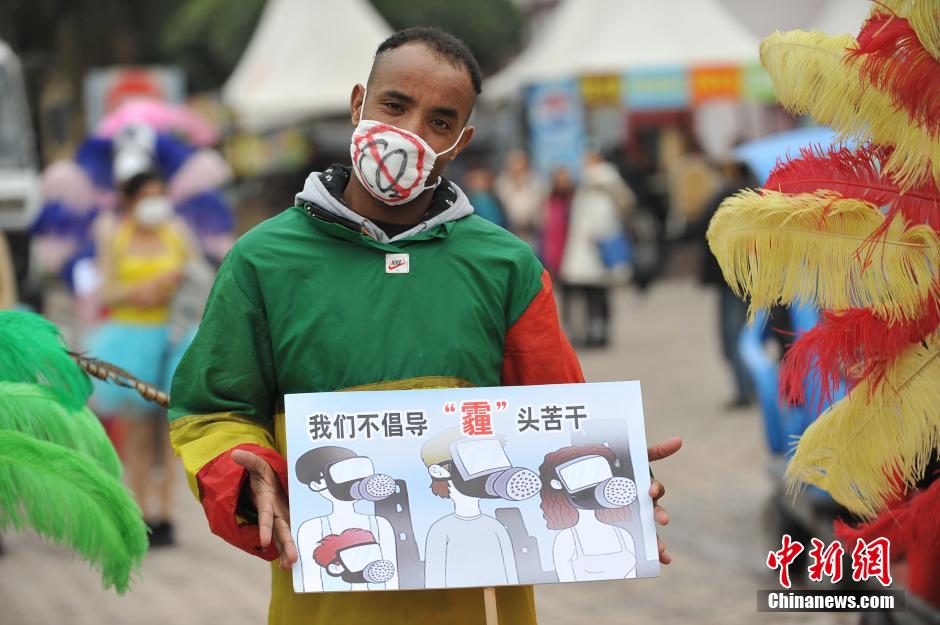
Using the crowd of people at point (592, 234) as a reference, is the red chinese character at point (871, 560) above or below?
above

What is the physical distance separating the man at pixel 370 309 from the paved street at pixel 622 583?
373cm

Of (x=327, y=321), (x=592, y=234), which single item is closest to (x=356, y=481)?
(x=327, y=321)

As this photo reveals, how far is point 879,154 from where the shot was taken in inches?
130

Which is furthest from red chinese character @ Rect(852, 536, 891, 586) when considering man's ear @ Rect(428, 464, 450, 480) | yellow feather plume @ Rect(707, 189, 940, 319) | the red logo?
man's ear @ Rect(428, 464, 450, 480)

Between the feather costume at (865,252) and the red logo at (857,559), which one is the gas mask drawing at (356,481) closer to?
the feather costume at (865,252)

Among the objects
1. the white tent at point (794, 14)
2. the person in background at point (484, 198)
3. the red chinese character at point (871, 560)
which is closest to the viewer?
the red chinese character at point (871, 560)

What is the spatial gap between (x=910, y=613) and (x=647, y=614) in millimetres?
1966

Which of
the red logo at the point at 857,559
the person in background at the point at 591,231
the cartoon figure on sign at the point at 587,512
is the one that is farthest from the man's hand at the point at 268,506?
the person in background at the point at 591,231

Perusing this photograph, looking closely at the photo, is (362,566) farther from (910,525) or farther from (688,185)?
(688,185)

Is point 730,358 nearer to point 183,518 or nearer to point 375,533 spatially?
point 183,518

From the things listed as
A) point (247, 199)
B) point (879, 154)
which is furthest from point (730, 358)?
point (247, 199)

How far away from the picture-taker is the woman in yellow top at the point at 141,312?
8.40 meters

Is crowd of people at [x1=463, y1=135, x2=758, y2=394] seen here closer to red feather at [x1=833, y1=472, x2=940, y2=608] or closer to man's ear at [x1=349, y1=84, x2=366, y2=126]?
red feather at [x1=833, y1=472, x2=940, y2=608]

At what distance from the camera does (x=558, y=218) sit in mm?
16297
